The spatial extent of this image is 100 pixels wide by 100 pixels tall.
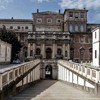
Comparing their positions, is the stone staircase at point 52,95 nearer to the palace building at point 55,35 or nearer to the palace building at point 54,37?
the palace building at point 54,37

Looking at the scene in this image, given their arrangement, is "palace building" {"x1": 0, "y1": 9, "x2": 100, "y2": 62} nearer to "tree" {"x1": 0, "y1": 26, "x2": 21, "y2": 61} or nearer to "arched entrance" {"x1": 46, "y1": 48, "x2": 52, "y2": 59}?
"arched entrance" {"x1": 46, "y1": 48, "x2": 52, "y2": 59}

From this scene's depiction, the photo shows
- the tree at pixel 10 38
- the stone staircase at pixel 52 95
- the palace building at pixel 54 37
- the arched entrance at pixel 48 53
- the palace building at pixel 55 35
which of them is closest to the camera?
the stone staircase at pixel 52 95

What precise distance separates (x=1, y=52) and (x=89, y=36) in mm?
34409

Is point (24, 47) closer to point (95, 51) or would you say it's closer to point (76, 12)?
point (76, 12)

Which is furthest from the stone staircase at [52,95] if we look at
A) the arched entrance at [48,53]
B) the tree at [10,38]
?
the arched entrance at [48,53]

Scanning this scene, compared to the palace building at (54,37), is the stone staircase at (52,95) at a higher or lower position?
lower

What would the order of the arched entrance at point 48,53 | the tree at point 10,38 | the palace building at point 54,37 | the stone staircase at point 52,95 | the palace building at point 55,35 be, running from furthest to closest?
the arched entrance at point 48,53
the palace building at point 55,35
the palace building at point 54,37
the tree at point 10,38
the stone staircase at point 52,95

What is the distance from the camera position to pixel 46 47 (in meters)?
61.6

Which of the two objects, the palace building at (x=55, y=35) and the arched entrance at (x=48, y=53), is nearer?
the palace building at (x=55, y=35)

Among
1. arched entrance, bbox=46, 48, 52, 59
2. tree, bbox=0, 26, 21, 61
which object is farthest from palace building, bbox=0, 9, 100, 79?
tree, bbox=0, 26, 21, 61

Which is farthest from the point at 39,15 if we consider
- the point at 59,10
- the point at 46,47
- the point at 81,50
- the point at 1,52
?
the point at 1,52

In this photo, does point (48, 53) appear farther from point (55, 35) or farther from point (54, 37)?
point (55, 35)

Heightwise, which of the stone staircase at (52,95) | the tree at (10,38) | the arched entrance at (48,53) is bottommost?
the stone staircase at (52,95)

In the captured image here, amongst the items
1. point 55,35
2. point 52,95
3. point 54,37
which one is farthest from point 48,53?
point 52,95
